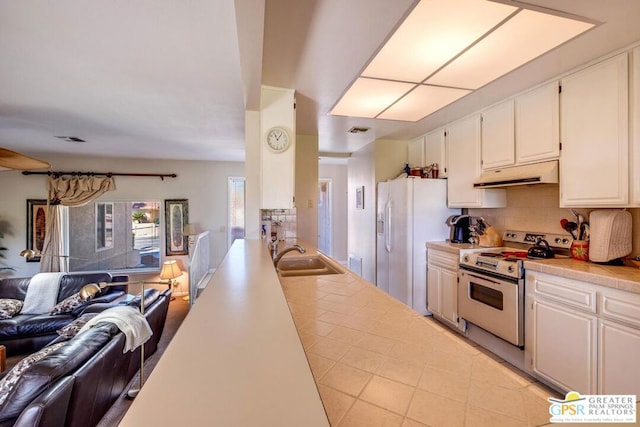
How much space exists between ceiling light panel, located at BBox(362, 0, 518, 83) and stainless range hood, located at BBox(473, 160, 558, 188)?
1151mm

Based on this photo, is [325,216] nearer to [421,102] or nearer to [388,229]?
[388,229]

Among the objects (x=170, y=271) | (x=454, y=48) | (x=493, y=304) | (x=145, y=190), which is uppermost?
(x=454, y=48)

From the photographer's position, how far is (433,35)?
147 cm

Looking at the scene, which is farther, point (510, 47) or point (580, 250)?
point (580, 250)

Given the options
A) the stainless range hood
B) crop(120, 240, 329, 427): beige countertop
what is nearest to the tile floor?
crop(120, 240, 329, 427): beige countertop

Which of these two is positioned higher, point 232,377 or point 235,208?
point 235,208

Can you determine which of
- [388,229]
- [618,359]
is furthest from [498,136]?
[618,359]

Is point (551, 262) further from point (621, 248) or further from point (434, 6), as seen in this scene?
point (434, 6)

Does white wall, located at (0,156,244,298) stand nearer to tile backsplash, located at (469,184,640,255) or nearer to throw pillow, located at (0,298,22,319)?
throw pillow, located at (0,298,22,319)

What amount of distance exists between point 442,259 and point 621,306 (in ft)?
4.82

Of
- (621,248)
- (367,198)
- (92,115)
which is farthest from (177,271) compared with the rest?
(621,248)

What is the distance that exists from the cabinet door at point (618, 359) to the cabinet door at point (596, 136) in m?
0.76

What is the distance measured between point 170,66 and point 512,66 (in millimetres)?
2316

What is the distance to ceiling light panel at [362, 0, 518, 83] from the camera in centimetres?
127
